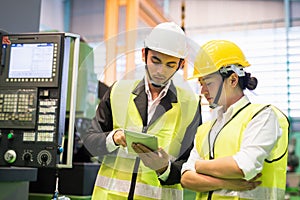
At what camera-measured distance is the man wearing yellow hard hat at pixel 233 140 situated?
5.40ft

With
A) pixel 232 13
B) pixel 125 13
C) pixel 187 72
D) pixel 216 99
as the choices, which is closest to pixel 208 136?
pixel 216 99

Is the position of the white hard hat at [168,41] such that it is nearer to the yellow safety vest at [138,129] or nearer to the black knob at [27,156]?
the yellow safety vest at [138,129]

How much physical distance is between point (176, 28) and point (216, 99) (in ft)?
1.15

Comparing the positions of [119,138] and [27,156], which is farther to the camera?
[27,156]

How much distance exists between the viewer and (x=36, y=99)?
1891 mm

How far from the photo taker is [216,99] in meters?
1.84

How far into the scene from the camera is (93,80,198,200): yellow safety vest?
5.85 ft

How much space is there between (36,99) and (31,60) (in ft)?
0.63

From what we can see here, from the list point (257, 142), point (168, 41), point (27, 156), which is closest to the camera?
point (257, 142)

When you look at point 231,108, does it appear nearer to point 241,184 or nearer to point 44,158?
point 241,184

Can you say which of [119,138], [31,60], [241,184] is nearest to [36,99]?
[31,60]

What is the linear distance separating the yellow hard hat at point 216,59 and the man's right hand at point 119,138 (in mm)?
422

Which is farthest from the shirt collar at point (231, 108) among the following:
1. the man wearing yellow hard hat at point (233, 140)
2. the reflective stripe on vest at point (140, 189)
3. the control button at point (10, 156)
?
the control button at point (10, 156)

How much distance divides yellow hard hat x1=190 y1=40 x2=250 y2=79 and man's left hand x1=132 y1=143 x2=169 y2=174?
1.27 ft
